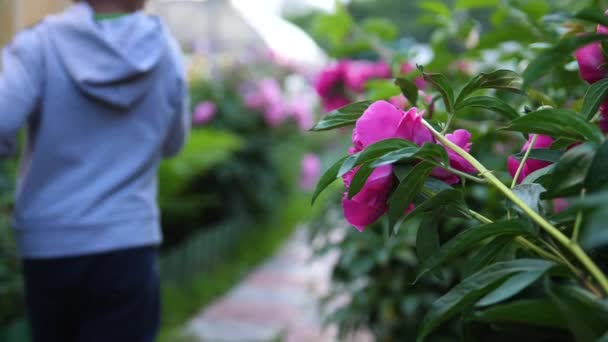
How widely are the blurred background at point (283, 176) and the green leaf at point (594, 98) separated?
81mm

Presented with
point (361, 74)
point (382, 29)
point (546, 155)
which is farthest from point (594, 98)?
point (361, 74)

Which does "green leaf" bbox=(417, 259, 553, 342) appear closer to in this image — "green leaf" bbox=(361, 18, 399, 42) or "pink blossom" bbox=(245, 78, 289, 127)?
"green leaf" bbox=(361, 18, 399, 42)

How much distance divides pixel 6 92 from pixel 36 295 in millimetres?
557

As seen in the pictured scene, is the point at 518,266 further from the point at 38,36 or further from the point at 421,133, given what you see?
the point at 38,36

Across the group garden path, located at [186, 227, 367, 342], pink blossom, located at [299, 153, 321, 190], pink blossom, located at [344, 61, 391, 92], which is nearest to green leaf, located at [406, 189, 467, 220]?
pink blossom, located at [344, 61, 391, 92]

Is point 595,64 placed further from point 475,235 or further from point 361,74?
point 361,74

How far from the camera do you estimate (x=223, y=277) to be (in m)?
4.10

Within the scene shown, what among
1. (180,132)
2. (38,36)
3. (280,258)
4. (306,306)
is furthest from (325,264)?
(38,36)

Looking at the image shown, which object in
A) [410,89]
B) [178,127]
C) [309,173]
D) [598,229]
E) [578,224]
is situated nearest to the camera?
[598,229]

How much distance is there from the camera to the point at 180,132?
1789mm

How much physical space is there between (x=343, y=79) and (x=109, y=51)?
85 centimetres

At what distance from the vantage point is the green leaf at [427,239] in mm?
532

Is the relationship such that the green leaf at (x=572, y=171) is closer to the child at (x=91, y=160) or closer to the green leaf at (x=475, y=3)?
the green leaf at (x=475, y=3)

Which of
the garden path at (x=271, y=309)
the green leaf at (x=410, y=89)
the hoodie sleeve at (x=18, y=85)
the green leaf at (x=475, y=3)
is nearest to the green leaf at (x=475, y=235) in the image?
the green leaf at (x=410, y=89)
